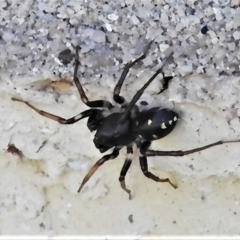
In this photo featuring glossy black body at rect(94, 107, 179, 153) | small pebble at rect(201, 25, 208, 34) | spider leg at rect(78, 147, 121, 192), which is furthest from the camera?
spider leg at rect(78, 147, 121, 192)

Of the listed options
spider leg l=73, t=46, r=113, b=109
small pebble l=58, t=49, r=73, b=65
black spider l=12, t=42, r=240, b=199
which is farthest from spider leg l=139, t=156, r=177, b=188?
small pebble l=58, t=49, r=73, b=65

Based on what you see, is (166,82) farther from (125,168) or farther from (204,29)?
(125,168)

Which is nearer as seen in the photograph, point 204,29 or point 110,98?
point 204,29

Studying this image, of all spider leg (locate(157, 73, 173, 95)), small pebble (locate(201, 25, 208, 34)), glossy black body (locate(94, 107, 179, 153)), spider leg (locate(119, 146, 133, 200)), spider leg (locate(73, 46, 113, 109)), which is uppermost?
small pebble (locate(201, 25, 208, 34))

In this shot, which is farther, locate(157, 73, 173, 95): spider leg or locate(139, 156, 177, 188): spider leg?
locate(139, 156, 177, 188): spider leg

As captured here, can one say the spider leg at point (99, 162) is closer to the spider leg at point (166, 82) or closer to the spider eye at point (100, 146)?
the spider eye at point (100, 146)

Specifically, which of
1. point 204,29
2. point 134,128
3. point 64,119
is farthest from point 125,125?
point 204,29

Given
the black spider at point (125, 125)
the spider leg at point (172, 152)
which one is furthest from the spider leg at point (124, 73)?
the spider leg at point (172, 152)

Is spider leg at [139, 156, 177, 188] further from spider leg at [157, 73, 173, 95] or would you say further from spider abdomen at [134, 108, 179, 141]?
spider leg at [157, 73, 173, 95]
